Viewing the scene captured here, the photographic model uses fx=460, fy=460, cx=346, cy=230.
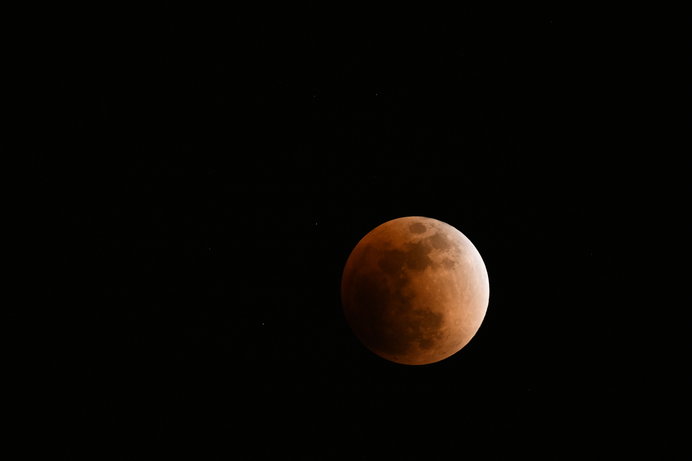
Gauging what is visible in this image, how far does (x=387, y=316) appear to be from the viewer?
10.0ft

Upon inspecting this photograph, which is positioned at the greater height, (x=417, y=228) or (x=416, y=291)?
(x=417, y=228)

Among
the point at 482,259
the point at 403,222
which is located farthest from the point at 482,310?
the point at 403,222

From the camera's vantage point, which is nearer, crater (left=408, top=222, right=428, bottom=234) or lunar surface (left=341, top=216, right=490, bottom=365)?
lunar surface (left=341, top=216, right=490, bottom=365)

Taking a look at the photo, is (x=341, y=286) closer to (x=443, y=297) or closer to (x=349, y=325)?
(x=349, y=325)

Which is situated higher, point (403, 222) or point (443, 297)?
point (403, 222)

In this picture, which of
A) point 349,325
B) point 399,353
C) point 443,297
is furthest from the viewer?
point 349,325

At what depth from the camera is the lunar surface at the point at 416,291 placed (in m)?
3.03

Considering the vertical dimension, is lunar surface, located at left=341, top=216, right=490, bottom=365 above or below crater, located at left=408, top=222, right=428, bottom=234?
below

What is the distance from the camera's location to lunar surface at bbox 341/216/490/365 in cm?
303

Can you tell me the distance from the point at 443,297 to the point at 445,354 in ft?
1.78

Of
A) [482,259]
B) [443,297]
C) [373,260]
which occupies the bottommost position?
[443,297]

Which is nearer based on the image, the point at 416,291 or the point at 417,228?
the point at 416,291

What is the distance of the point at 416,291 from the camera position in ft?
9.86

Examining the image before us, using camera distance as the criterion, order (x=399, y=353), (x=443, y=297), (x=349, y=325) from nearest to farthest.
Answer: (x=443, y=297), (x=399, y=353), (x=349, y=325)
